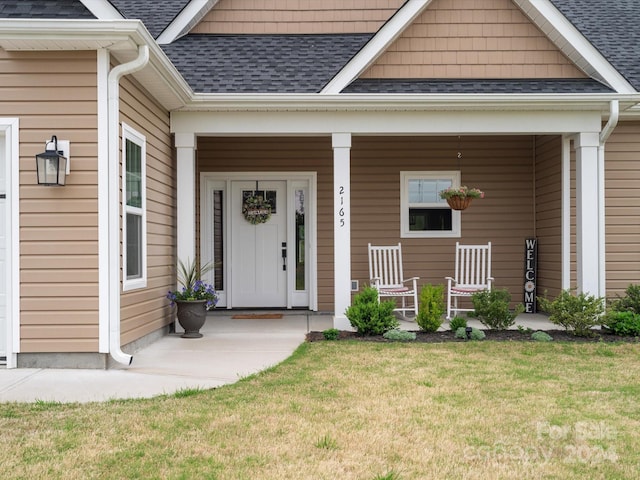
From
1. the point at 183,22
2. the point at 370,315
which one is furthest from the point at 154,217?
the point at 183,22

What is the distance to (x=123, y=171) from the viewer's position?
19.7 ft

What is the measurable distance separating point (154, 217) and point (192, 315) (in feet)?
3.73

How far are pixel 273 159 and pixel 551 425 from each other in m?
6.41

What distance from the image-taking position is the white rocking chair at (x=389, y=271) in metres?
9.09

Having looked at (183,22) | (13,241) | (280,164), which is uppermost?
(183,22)

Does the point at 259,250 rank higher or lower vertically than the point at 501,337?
higher

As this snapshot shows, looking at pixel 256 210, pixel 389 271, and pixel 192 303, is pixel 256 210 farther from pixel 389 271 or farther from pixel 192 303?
pixel 192 303

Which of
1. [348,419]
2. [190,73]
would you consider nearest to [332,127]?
[190,73]

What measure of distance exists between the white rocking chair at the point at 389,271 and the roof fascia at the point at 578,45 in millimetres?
3256

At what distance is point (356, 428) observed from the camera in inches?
154

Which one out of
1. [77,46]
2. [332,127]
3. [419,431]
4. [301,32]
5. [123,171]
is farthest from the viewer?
[301,32]

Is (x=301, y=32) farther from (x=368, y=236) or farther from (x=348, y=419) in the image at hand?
(x=348, y=419)

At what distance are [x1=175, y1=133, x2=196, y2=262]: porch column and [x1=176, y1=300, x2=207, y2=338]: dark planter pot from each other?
0.63 m

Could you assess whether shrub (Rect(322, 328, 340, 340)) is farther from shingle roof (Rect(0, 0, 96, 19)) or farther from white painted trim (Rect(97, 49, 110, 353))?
shingle roof (Rect(0, 0, 96, 19))
